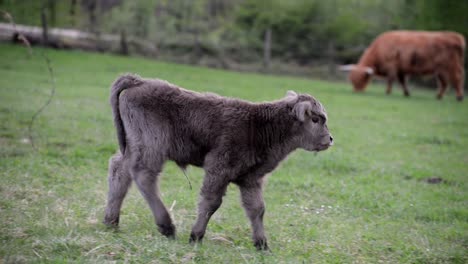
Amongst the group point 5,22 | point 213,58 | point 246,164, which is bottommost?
point 213,58

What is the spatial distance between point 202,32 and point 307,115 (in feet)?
88.9

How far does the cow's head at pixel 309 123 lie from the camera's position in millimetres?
6523

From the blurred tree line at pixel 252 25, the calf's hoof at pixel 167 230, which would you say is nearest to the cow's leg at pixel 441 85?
the blurred tree line at pixel 252 25

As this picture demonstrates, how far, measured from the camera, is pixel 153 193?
608 cm

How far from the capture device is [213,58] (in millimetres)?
31656

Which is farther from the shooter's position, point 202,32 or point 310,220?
point 202,32

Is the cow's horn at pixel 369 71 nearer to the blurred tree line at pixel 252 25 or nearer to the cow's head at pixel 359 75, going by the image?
the cow's head at pixel 359 75

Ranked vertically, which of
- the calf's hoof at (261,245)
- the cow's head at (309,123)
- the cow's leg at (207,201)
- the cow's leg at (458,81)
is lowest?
the cow's leg at (458,81)

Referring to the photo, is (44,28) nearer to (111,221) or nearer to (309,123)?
(111,221)

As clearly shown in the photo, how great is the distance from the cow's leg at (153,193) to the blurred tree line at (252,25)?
2465 centimetres

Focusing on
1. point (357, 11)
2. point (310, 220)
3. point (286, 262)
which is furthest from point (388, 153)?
point (357, 11)

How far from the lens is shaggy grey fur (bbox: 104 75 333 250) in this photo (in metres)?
6.07

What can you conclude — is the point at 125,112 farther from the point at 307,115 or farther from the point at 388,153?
the point at 388,153

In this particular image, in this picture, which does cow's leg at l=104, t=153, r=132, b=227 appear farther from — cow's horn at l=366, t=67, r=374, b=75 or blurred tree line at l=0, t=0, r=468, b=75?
blurred tree line at l=0, t=0, r=468, b=75
